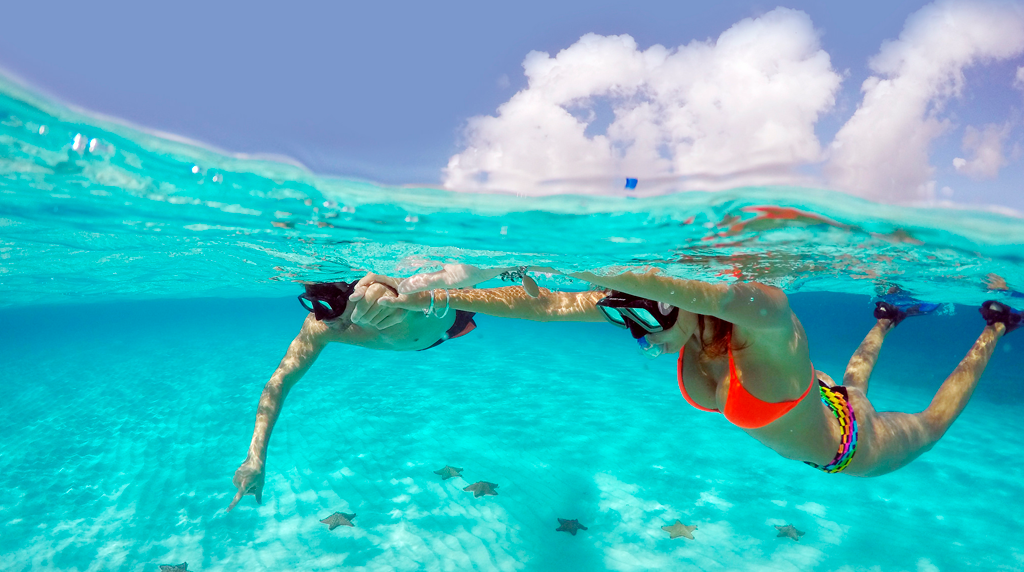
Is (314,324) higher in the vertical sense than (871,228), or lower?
lower

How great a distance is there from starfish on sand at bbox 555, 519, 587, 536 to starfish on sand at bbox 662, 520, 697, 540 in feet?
4.72

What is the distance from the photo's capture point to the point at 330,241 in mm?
9180

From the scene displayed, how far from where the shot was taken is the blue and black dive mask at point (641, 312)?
9.97ft

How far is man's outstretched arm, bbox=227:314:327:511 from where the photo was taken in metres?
5.23

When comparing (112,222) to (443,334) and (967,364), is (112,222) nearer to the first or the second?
(443,334)

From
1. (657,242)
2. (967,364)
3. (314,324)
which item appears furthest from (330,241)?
(967,364)

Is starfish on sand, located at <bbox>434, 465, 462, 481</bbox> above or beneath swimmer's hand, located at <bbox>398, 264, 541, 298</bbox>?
beneath

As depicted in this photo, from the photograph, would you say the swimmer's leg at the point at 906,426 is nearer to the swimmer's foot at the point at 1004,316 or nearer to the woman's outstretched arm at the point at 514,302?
the swimmer's foot at the point at 1004,316

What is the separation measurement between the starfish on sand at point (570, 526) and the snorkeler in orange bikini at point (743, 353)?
419cm

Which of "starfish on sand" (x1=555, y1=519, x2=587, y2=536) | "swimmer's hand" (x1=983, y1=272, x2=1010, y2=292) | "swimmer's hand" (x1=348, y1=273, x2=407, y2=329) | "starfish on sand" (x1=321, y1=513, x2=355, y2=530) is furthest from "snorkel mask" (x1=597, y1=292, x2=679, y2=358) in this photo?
"swimmer's hand" (x1=983, y1=272, x2=1010, y2=292)

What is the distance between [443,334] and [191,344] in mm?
34856

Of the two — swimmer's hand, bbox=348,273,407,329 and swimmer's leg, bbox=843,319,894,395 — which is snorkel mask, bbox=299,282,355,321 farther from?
swimmer's leg, bbox=843,319,894,395

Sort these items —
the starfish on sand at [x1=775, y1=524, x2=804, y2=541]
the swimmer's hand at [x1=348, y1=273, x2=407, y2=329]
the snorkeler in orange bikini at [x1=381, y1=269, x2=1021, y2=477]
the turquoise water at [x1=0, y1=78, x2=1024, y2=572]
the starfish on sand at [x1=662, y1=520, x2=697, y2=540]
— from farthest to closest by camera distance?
the starfish on sand at [x1=775, y1=524, x2=804, y2=541] < the starfish on sand at [x1=662, y1=520, x2=697, y2=540] < the turquoise water at [x1=0, y1=78, x2=1024, y2=572] < the swimmer's hand at [x1=348, y1=273, x2=407, y2=329] < the snorkeler in orange bikini at [x1=381, y1=269, x2=1021, y2=477]

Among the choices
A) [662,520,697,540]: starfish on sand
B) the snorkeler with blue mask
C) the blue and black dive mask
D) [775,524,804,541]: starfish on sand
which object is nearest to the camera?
the blue and black dive mask
